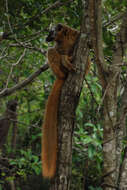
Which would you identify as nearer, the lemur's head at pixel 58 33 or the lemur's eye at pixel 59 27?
the lemur's head at pixel 58 33

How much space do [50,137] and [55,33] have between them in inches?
73.7

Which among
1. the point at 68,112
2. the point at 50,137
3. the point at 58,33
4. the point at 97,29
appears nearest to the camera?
the point at 97,29

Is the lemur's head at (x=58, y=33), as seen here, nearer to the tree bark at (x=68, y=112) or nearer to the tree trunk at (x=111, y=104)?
the tree bark at (x=68, y=112)

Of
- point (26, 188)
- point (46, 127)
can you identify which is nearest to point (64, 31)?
point (46, 127)

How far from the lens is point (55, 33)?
3.56 metres

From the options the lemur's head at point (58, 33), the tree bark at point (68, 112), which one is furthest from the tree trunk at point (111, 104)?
the lemur's head at point (58, 33)

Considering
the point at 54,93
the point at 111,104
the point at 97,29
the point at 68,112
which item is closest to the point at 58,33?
the point at 54,93

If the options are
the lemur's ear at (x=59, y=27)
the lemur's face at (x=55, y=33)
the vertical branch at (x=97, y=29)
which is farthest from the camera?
the lemur's ear at (x=59, y=27)

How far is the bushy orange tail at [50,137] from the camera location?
217cm

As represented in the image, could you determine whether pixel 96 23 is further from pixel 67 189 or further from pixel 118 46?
pixel 67 189

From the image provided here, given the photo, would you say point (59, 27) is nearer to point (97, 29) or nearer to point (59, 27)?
point (59, 27)

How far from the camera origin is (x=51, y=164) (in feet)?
7.14

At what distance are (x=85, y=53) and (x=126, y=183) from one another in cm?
128

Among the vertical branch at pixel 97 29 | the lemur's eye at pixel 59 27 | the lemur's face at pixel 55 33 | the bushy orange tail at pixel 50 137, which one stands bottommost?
the bushy orange tail at pixel 50 137
